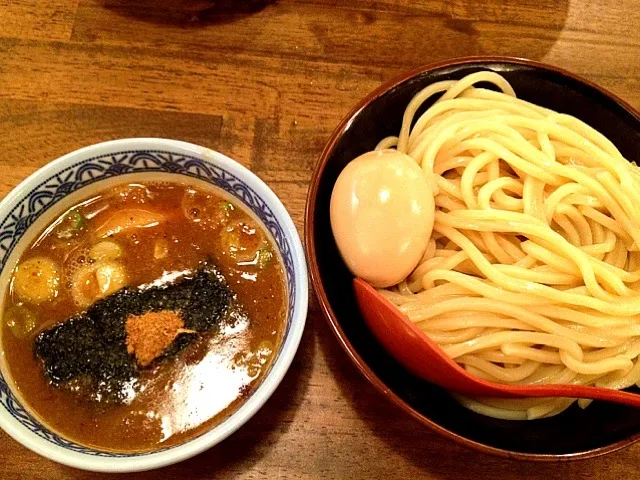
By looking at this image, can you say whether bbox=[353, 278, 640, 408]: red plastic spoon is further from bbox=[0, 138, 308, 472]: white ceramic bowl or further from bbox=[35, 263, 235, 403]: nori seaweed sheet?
bbox=[35, 263, 235, 403]: nori seaweed sheet

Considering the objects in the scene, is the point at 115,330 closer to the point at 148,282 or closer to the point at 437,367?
the point at 148,282

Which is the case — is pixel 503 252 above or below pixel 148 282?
above

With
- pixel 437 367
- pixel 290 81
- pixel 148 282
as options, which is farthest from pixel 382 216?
pixel 290 81

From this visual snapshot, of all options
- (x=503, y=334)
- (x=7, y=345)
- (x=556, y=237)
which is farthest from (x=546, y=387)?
(x=7, y=345)

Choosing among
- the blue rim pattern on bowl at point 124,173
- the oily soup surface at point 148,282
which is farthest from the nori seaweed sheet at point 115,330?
the blue rim pattern on bowl at point 124,173

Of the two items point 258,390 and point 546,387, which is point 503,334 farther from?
point 258,390

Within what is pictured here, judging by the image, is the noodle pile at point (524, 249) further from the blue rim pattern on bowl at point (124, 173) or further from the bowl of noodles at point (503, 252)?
the blue rim pattern on bowl at point (124, 173)
